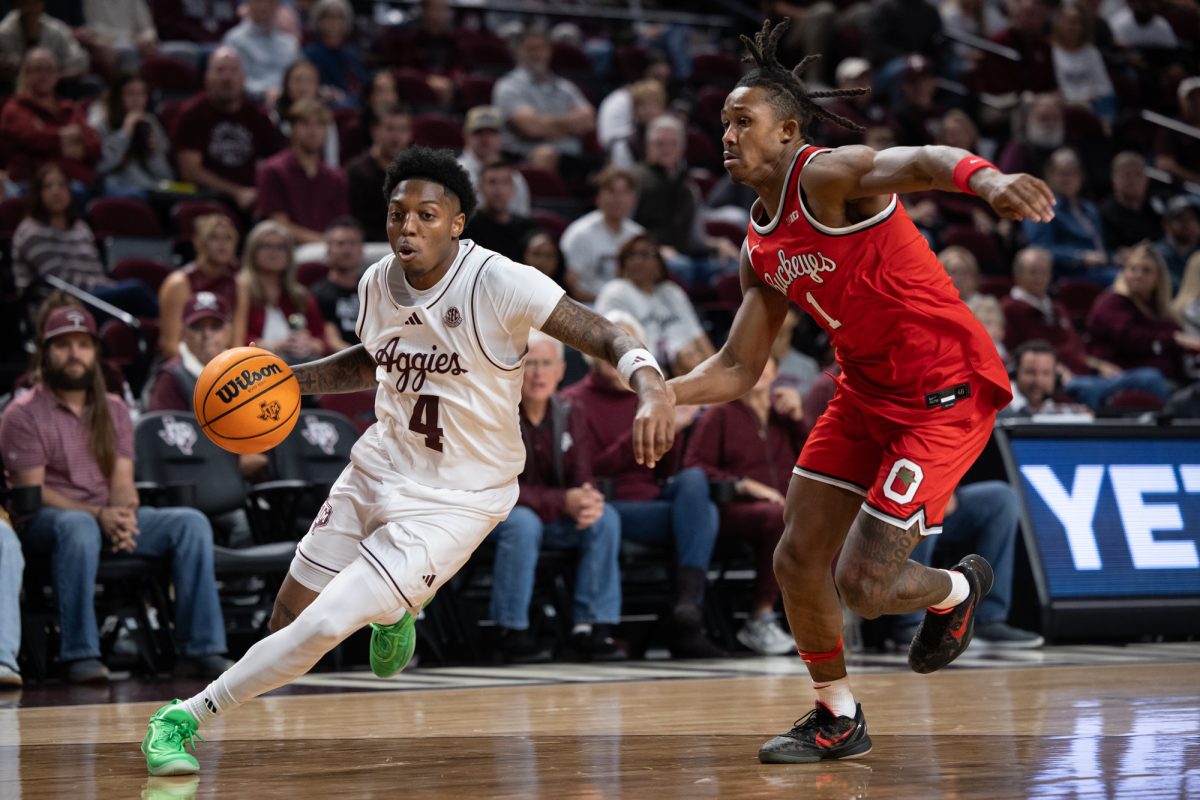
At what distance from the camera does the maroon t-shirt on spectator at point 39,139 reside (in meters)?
10.7

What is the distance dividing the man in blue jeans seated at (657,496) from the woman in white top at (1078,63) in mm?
8765

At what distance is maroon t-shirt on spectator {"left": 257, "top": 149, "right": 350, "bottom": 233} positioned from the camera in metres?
10.8

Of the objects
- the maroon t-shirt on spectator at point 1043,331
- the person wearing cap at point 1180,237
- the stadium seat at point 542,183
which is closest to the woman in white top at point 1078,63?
the person wearing cap at point 1180,237

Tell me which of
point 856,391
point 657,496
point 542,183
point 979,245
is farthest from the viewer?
point 979,245

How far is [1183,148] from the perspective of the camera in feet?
52.2

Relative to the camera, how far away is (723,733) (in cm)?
525

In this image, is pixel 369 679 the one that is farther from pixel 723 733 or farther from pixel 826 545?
pixel 826 545

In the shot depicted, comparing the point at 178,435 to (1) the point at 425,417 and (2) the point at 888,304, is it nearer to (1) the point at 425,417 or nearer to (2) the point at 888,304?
(1) the point at 425,417

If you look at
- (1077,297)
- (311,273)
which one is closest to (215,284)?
(311,273)

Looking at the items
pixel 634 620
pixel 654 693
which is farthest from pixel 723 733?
pixel 634 620

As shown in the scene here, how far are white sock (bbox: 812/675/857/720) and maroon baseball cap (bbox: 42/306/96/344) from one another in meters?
4.38

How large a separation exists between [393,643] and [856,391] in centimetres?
163

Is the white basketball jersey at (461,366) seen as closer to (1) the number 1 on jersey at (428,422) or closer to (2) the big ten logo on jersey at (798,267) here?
(1) the number 1 on jersey at (428,422)

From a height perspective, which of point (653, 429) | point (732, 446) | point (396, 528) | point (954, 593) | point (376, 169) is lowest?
point (954, 593)
